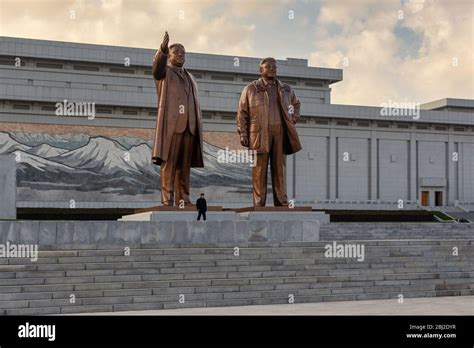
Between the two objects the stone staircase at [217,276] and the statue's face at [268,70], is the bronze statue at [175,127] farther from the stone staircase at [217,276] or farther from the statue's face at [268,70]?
the stone staircase at [217,276]

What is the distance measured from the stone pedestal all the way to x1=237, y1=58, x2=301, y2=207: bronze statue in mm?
6179

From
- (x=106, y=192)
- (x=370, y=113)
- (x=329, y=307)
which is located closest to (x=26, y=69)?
(x=106, y=192)

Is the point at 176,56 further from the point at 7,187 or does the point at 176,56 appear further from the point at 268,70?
the point at 7,187

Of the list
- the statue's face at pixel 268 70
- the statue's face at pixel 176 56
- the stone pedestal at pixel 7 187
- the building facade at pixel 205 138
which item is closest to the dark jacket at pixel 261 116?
the statue's face at pixel 268 70

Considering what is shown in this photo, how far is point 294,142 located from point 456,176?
78.3 ft

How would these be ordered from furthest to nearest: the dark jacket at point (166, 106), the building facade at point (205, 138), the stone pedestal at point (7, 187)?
the building facade at point (205, 138)
the stone pedestal at point (7, 187)
the dark jacket at point (166, 106)

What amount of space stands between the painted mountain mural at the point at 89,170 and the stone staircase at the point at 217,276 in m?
17.6

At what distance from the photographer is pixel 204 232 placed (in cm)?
1326

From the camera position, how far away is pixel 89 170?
2981 centimetres

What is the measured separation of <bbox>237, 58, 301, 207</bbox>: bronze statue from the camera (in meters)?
15.3

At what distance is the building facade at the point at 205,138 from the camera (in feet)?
97.6

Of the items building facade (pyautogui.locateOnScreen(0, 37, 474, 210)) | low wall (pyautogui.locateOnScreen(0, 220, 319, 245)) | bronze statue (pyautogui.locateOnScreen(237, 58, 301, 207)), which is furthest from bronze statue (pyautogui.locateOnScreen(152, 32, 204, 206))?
building facade (pyautogui.locateOnScreen(0, 37, 474, 210))

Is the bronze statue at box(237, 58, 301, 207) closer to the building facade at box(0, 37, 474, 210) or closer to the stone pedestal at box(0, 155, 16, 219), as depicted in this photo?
the stone pedestal at box(0, 155, 16, 219)
